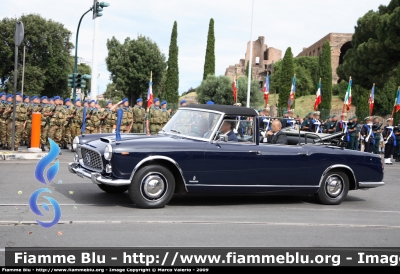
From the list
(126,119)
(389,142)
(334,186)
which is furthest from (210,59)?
(334,186)

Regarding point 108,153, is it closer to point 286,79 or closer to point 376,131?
point 376,131

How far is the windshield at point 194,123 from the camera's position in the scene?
891 centimetres

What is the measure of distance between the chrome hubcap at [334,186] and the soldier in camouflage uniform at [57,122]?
11681 mm

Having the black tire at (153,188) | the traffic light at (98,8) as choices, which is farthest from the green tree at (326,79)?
the black tire at (153,188)

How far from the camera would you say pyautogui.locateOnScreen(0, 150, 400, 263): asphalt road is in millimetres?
6391

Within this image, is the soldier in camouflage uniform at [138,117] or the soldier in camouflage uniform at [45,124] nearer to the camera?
the soldier in camouflage uniform at [45,124]

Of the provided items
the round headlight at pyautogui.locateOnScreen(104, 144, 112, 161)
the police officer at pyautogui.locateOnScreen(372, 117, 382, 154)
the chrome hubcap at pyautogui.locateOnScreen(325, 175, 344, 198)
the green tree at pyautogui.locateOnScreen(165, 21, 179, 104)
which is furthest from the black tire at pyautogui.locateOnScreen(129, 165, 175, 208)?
the green tree at pyautogui.locateOnScreen(165, 21, 179, 104)

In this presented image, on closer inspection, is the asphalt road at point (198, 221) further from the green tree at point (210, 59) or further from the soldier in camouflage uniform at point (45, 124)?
the green tree at point (210, 59)

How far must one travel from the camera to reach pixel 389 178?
1499 centimetres

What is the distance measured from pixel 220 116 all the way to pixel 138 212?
210 cm

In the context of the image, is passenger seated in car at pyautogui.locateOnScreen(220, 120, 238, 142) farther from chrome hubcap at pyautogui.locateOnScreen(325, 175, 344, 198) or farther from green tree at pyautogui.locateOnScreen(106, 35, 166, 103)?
green tree at pyautogui.locateOnScreen(106, 35, 166, 103)

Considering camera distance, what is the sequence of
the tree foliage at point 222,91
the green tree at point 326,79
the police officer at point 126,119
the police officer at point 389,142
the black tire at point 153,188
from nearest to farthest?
the black tire at point 153,188, the police officer at point 126,119, the police officer at point 389,142, the tree foliage at point 222,91, the green tree at point 326,79

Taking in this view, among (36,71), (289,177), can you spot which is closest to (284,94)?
(36,71)

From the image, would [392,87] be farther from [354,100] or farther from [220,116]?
[220,116]
